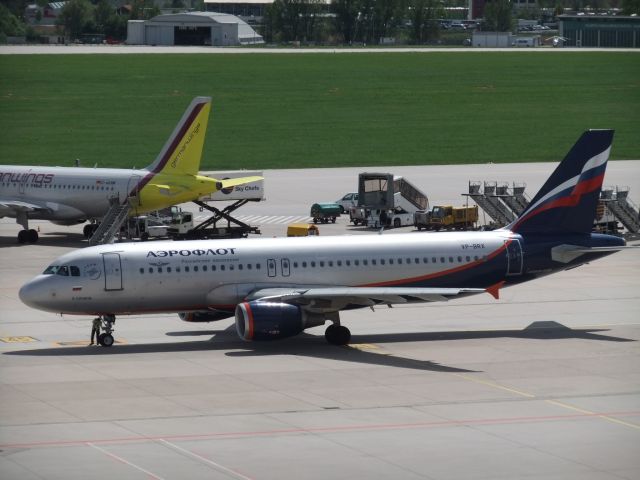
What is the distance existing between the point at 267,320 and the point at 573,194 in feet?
49.0

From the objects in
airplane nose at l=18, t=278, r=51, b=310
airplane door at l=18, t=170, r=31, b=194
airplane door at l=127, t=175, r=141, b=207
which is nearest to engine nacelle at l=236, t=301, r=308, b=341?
airplane nose at l=18, t=278, r=51, b=310

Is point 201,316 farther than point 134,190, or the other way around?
point 134,190

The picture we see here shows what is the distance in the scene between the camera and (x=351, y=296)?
5103 cm

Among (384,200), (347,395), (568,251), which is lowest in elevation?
(347,395)

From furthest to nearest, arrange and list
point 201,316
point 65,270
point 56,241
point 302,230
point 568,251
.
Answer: point 56,241 < point 302,230 < point 568,251 < point 201,316 < point 65,270

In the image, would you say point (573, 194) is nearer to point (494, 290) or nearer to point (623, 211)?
point (494, 290)

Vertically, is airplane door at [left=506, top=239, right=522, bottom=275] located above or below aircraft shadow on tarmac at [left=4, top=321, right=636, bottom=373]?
above

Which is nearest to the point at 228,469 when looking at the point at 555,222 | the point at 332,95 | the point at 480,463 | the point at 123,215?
the point at 480,463

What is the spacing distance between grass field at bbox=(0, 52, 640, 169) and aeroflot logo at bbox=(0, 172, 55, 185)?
107ft

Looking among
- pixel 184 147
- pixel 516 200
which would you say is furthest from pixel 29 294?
pixel 516 200

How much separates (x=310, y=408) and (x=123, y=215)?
1545 inches

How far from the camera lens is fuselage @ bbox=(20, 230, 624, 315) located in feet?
170

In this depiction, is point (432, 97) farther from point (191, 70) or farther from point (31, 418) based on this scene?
point (31, 418)

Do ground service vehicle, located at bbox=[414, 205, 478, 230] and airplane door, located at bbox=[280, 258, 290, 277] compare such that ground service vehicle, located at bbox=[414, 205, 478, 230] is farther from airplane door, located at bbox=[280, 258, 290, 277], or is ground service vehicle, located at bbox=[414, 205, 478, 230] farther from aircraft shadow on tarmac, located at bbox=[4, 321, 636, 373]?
airplane door, located at bbox=[280, 258, 290, 277]
